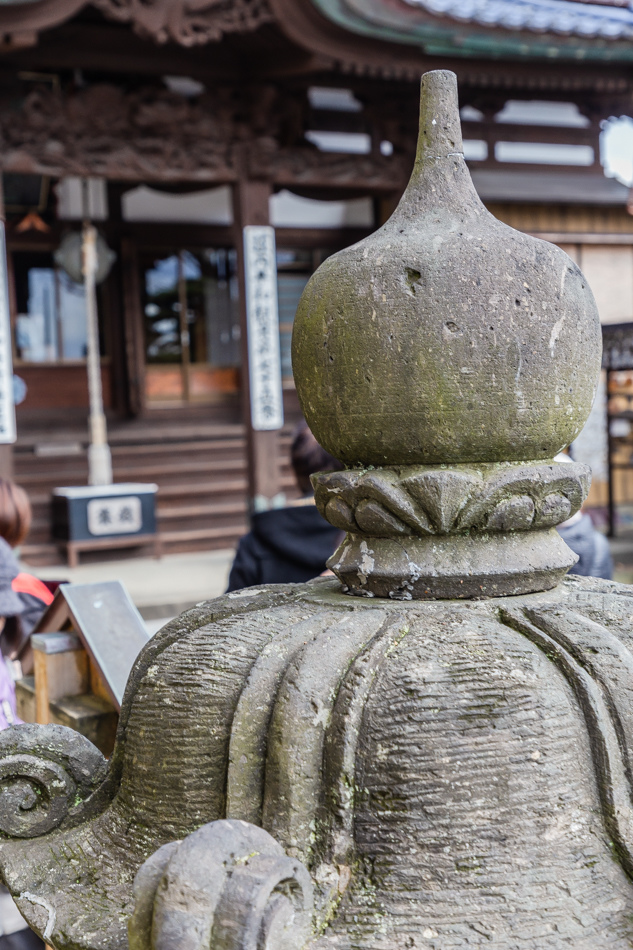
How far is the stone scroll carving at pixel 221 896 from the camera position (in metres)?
1.11

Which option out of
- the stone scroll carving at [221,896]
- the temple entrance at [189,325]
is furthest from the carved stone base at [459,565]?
the temple entrance at [189,325]

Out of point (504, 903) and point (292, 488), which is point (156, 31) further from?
point (504, 903)

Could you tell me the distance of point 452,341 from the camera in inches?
61.3

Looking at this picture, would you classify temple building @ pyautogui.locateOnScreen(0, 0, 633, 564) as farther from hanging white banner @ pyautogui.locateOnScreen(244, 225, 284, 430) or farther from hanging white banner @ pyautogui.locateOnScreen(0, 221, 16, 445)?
hanging white banner @ pyautogui.locateOnScreen(0, 221, 16, 445)

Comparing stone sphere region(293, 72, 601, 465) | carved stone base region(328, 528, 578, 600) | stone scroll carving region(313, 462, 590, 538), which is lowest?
carved stone base region(328, 528, 578, 600)

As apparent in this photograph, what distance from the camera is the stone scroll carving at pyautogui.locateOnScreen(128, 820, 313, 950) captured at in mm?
1109

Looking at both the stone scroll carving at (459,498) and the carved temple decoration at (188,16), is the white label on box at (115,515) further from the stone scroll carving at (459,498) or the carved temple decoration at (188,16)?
the stone scroll carving at (459,498)

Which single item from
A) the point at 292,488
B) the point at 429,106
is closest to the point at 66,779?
the point at 429,106

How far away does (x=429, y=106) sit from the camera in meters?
1.74

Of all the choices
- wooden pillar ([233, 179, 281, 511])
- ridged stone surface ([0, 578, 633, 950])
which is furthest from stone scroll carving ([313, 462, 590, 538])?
wooden pillar ([233, 179, 281, 511])

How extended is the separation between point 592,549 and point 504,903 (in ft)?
5.96

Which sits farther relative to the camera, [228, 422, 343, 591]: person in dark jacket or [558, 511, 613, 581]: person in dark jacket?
[228, 422, 343, 591]: person in dark jacket

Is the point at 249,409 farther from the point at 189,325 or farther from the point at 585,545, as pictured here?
the point at 585,545

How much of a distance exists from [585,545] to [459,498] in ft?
4.92
